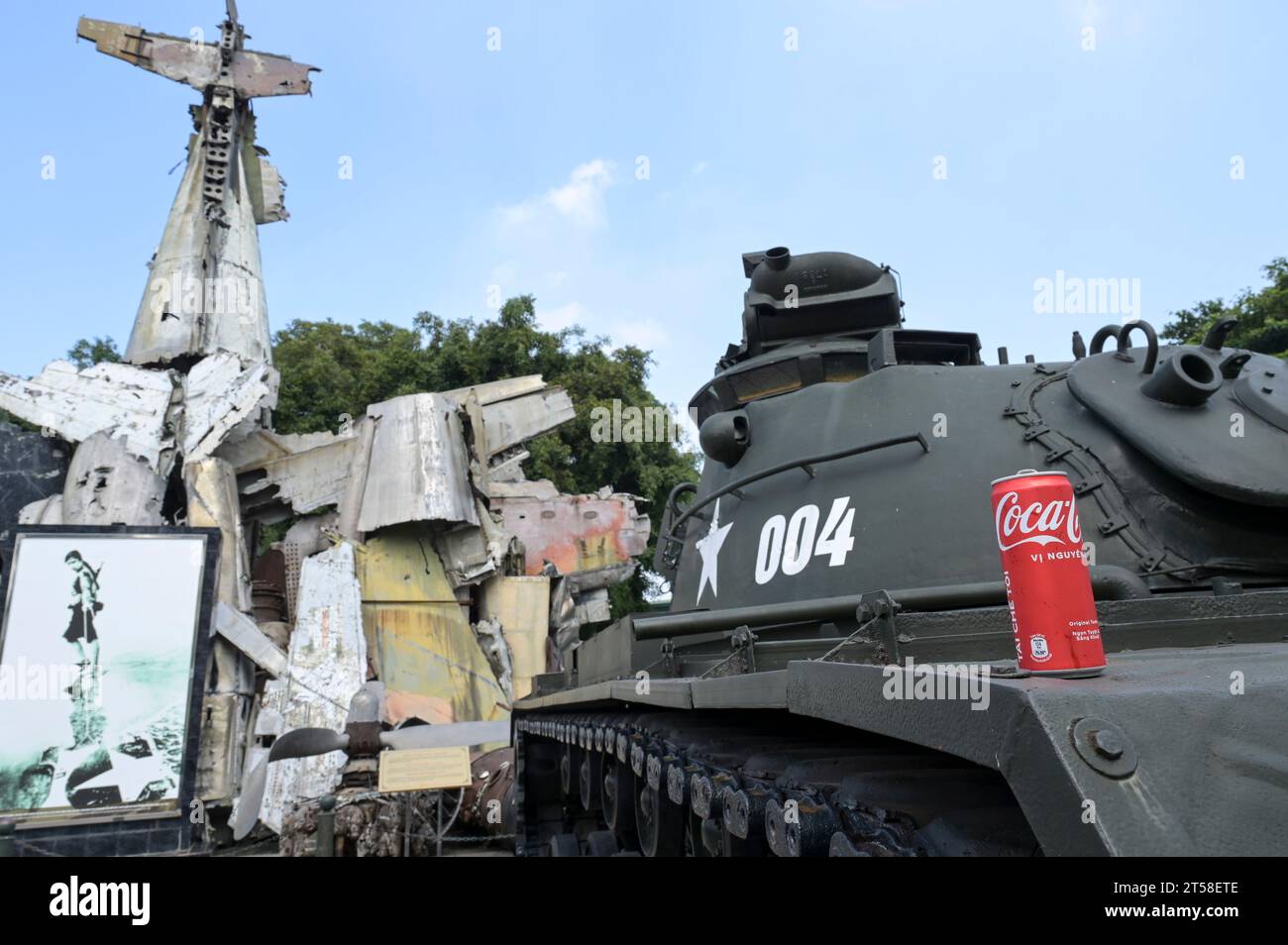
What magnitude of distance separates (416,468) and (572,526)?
20.0 feet

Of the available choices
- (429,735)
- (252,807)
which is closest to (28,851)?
(429,735)

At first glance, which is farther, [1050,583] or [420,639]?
[420,639]

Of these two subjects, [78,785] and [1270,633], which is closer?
[1270,633]

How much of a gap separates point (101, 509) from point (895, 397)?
15647mm

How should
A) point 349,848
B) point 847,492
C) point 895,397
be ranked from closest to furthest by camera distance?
1. point 847,492
2. point 895,397
3. point 349,848

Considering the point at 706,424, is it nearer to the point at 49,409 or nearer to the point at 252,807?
the point at 252,807

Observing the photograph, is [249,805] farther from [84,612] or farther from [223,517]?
[84,612]

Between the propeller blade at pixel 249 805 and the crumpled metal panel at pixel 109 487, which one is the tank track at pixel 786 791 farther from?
the crumpled metal panel at pixel 109 487

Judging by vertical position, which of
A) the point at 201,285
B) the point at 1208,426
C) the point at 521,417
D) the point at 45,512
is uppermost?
the point at 201,285

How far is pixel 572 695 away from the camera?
5.38m

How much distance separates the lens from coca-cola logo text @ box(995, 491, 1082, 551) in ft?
6.10

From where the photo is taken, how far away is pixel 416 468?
1803 centimetres
